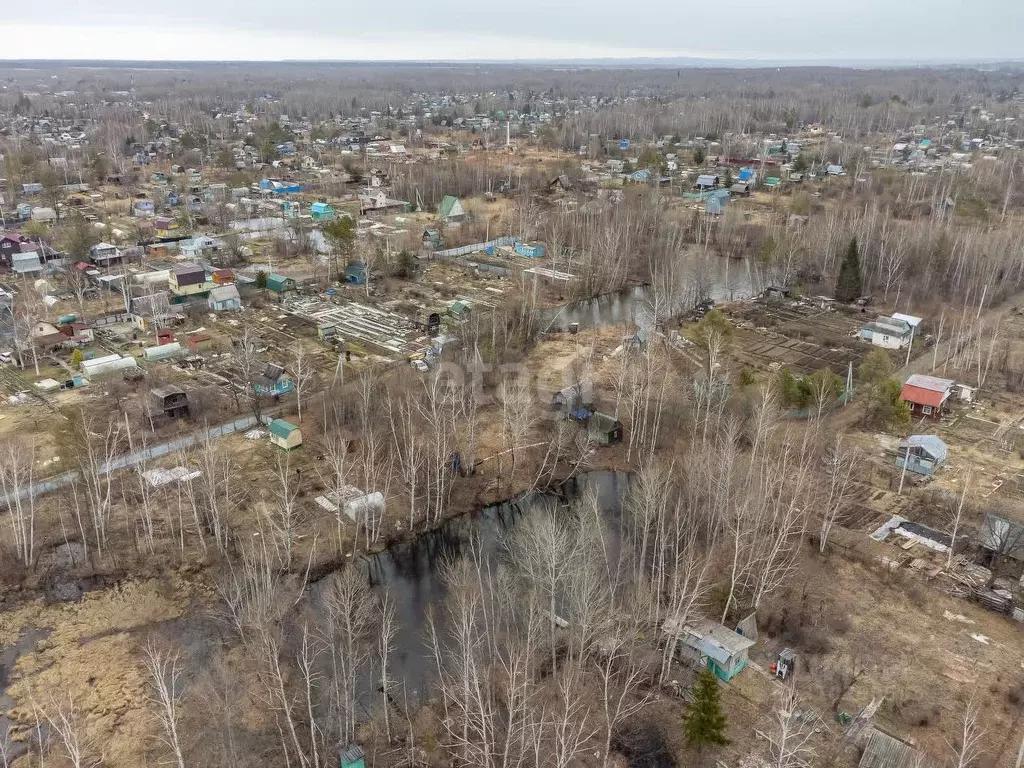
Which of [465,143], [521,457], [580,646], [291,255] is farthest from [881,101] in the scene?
[580,646]

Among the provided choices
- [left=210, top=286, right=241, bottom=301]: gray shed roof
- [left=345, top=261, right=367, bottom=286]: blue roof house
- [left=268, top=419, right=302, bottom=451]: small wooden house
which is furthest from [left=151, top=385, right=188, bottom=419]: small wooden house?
[left=345, top=261, right=367, bottom=286]: blue roof house

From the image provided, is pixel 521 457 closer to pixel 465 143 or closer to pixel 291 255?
pixel 291 255

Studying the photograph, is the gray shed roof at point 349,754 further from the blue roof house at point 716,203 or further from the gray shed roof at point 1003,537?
the blue roof house at point 716,203

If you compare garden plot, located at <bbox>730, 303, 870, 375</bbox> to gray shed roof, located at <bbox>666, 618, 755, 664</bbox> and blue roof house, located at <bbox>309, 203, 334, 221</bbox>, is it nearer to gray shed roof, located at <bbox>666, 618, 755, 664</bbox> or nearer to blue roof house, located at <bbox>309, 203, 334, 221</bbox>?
gray shed roof, located at <bbox>666, 618, 755, 664</bbox>

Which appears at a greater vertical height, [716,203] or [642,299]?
[716,203]

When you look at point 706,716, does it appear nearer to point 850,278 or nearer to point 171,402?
point 171,402

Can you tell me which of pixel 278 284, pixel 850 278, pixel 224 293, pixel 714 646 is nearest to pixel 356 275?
pixel 278 284

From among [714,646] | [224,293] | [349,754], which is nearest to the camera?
[349,754]
